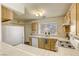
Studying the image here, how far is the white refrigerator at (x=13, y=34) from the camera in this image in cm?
132

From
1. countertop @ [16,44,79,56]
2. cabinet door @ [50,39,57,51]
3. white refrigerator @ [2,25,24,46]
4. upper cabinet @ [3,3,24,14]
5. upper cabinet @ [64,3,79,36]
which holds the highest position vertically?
upper cabinet @ [3,3,24,14]

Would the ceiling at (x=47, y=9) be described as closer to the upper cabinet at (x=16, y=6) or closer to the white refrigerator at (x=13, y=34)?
the upper cabinet at (x=16, y=6)

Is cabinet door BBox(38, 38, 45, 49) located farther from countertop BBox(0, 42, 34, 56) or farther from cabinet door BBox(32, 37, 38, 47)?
countertop BBox(0, 42, 34, 56)

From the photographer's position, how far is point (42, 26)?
139 centimetres

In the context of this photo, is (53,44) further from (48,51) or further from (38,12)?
(38,12)

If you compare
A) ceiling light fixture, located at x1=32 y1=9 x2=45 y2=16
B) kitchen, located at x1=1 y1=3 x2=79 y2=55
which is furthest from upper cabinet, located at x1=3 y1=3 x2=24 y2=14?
ceiling light fixture, located at x1=32 y1=9 x2=45 y2=16

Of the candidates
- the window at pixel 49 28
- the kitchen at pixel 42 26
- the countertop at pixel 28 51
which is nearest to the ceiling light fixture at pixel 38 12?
the kitchen at pixel 42 26

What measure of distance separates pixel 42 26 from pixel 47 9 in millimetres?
241

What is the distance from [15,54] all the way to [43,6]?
0.68 m

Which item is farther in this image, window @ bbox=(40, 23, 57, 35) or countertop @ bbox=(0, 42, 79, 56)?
window @ bbox=(40, 23, 57, 35)

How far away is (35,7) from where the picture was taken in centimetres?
130

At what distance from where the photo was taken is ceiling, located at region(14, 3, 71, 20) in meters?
1.26

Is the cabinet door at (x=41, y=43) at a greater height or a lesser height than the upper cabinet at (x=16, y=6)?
lesser

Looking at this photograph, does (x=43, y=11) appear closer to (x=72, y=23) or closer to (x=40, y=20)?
(x=40, y=20)
